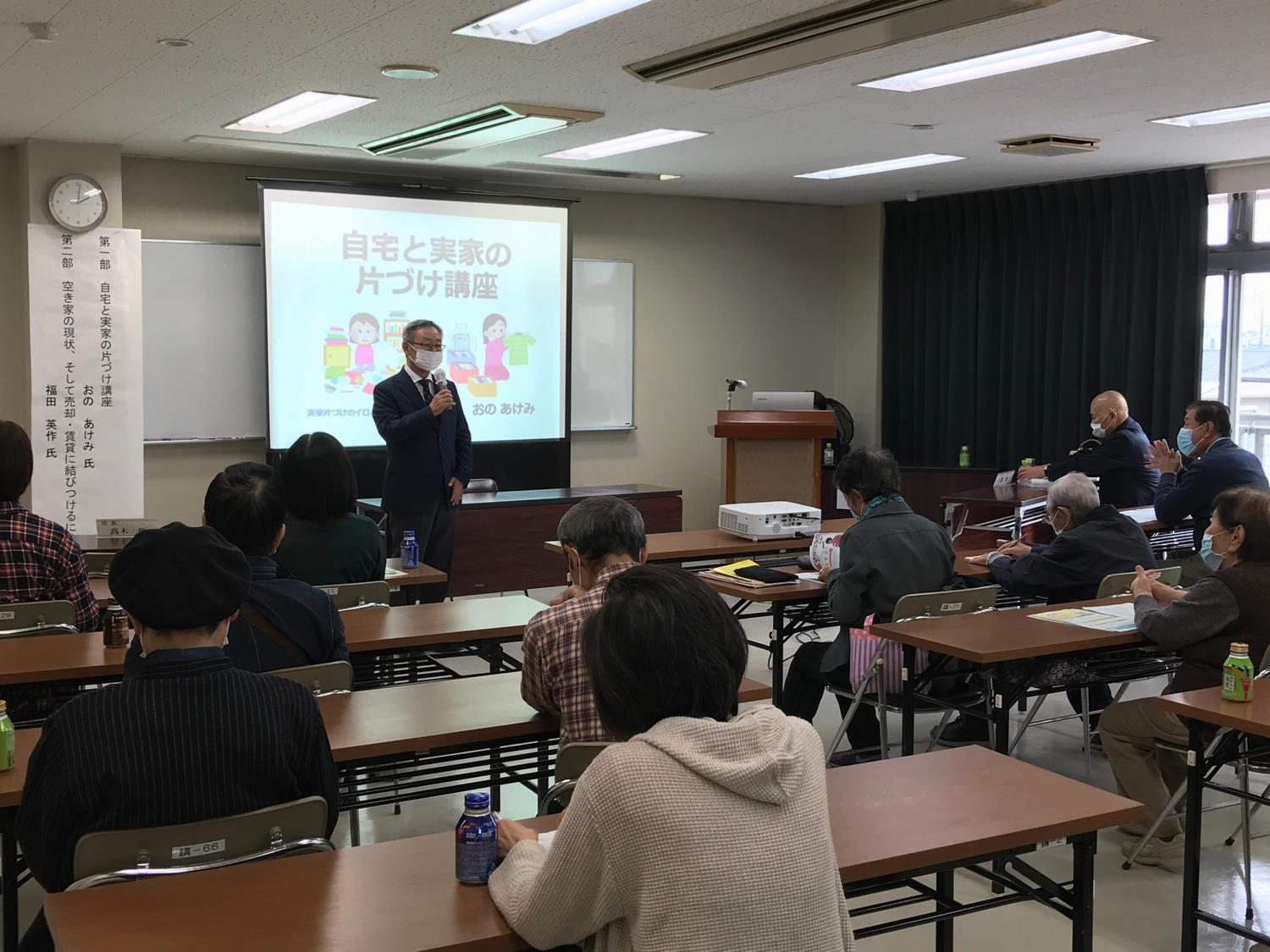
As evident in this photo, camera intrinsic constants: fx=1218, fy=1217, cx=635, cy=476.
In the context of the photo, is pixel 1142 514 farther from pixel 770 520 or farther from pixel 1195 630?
pixel 1195 630

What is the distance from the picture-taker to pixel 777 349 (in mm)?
10016

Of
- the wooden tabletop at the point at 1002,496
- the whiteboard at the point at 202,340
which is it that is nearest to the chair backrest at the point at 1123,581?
the wooden tabletop at the point at 1002,496

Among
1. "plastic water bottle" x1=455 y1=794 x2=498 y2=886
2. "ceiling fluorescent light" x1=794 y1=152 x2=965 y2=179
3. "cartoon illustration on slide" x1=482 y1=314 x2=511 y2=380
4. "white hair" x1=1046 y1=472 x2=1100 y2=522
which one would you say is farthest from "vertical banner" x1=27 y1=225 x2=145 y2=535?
"plastic water bottle" x1=455 y1=794 x2=498 y2=886

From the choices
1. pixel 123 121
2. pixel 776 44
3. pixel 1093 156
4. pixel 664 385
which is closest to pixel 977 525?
pixel 1093 156

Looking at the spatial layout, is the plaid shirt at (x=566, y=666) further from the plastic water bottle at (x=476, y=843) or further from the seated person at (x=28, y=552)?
the seated person at (x=28, y=552)

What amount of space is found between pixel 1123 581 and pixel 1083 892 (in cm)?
242

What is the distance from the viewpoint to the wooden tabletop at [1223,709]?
9.26 feet

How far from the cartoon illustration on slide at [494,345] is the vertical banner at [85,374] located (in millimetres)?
2320

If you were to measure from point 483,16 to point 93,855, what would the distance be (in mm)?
3165

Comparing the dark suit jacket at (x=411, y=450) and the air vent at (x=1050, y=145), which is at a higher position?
the air vent at (x=1050, y=145)

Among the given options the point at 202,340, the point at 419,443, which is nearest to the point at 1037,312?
the point at 419,443

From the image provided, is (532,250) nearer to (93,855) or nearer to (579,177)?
(579,177)

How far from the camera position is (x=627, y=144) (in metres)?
7.04

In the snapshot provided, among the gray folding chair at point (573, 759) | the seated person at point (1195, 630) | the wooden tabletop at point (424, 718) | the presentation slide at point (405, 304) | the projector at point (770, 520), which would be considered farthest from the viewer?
the presentation slide at point (405, 304)
